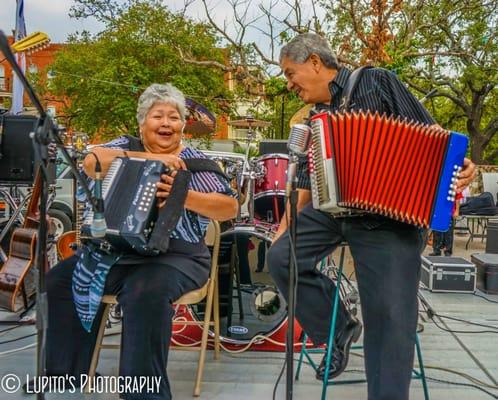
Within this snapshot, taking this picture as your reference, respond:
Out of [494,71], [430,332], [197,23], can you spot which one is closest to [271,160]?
[430,332]

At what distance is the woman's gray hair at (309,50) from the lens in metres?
2.43

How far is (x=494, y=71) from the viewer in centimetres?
1420

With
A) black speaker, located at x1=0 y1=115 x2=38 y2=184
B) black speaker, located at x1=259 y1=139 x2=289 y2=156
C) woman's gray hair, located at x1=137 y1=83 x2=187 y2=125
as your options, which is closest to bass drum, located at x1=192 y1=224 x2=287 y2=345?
woman's gray hair, located at x1=137 y1=83 x2=187 y2=125

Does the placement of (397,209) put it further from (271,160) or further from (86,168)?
(271,160)

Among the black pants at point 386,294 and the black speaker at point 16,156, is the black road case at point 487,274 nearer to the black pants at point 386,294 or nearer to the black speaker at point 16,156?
the black pants at point 386,294

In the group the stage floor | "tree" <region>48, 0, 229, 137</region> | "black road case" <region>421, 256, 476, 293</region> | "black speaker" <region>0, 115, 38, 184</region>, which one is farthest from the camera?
"tree" <region>48, 0, 229, 137</region>

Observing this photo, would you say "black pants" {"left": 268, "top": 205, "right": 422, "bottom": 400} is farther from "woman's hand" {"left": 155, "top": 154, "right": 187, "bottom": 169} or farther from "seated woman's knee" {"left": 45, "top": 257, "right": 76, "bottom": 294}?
"seated woman's knee" {"left": 45, "top": 257, "right": 76, "bottom": 294}

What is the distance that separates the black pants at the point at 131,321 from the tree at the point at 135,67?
1489cm

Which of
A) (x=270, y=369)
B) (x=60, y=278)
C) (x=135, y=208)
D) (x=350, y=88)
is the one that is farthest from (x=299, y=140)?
(x=270, y=369)

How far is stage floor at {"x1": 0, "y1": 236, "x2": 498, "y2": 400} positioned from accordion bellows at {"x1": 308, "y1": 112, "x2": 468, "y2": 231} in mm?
1052

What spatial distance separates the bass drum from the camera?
3.21m

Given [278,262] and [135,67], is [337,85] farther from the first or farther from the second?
[135,67]

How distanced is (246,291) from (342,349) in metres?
1.01

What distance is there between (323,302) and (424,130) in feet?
3.09
